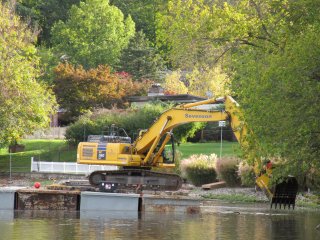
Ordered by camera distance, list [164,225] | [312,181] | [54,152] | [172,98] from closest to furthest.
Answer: [164,225], [312,181], [54,152], [172,98]

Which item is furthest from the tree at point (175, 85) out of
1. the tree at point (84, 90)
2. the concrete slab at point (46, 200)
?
the concrete slab at point (46, 200)

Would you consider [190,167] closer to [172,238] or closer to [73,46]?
[172,238]

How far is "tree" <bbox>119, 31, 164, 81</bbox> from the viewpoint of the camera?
317 feet

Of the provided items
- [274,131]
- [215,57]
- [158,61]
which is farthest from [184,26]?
[158,61]

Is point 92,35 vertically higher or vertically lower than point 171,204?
higher

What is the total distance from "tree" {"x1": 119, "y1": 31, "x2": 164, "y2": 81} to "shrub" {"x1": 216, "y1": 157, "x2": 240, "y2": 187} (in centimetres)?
4853

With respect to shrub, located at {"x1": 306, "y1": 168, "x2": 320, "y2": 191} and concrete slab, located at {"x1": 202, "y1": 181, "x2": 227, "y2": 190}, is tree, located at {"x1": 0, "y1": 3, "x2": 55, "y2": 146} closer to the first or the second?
concrete slab, located at {"x1": 202, "y1": 181, "x2": 227, "y2": 190}

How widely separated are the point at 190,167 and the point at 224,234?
22408 millimetres

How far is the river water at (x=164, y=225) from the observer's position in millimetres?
26328

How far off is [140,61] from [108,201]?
63507 millimetres

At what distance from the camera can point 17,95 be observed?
5484 centimetres

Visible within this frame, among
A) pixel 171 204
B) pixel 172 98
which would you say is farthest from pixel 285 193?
pixel 172 98

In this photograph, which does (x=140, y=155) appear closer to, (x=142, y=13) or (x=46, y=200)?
(x=46, y=200)

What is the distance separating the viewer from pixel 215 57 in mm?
46031
